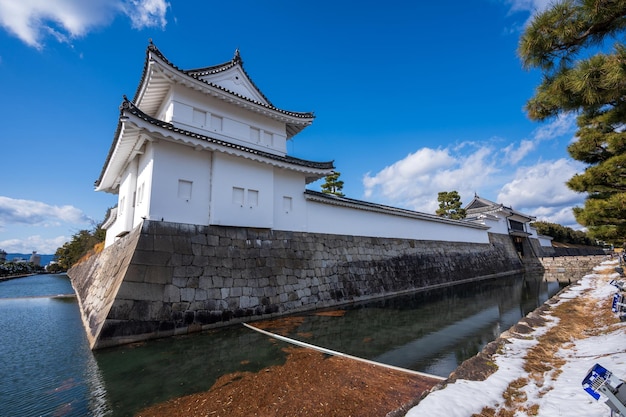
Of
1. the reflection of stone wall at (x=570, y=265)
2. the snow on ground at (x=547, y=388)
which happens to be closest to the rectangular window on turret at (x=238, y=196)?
the snow on ground at (x=547, y=388)

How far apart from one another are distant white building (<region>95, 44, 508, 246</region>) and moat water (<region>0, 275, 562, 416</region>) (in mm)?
3079

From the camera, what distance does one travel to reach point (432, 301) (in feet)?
33.8

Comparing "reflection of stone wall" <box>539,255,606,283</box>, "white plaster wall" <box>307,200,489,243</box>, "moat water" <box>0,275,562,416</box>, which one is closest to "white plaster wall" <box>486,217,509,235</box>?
"reflection of stone wall" <box>539,255,606,283</box>

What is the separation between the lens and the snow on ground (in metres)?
2.30

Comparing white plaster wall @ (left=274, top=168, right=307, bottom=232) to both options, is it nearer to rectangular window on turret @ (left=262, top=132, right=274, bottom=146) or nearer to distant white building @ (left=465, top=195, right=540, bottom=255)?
rectangular window on turret @ (left=262, top=132, right=274, bottom=146)

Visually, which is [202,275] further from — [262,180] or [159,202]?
[262,180]

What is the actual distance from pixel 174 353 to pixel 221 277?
2.44 metres

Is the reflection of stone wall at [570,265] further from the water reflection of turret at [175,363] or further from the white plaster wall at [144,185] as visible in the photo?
the white plaster wall at [144,185]

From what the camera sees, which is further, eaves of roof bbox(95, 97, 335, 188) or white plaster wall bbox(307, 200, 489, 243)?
white plaster wall bbox(307, 200, 489, 243)

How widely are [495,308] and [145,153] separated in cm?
1237

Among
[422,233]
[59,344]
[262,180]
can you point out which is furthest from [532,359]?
[422,233]

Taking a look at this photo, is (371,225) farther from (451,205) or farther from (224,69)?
(451,205)

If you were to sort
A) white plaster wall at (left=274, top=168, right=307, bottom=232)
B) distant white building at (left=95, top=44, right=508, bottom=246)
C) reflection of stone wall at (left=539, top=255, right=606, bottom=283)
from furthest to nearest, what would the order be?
reflection of stone wall at (left=539, top=255, right=606, bottom=283), white plaster wall at (left=274, top=168, right=307, bottom=232), distant white building at (left=95, top=44, right=508, bottom=246)

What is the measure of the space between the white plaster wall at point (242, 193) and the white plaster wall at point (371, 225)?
2.08 m
